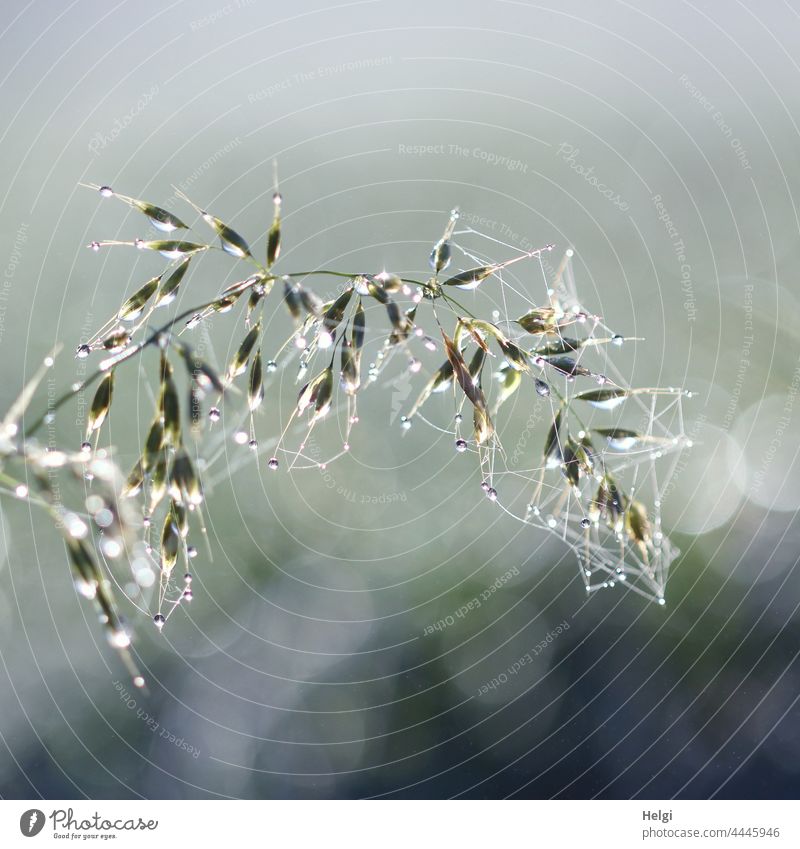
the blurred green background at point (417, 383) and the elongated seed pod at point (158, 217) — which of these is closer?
the elongated seed pod at point (158, 217)

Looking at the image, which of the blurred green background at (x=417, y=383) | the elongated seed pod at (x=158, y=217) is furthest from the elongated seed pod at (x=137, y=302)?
the blurred green background at (x=417, y=383)

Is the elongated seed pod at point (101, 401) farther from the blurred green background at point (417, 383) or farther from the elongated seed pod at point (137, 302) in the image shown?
the blurred green background at point (417, 383)

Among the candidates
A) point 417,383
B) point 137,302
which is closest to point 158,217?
point 137,302

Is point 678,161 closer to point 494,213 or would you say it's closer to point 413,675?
point 494,213

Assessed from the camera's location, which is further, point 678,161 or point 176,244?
point 678,161

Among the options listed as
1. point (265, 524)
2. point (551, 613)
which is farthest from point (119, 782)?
point (551, 613)

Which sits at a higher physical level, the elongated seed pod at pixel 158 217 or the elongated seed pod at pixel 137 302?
the elongated seed pod at pixel 158 217

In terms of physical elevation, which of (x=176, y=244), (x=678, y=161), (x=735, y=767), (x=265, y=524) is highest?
(x=678, y=161)

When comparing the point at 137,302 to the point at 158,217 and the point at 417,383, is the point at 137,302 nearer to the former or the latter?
the point at 158,217
